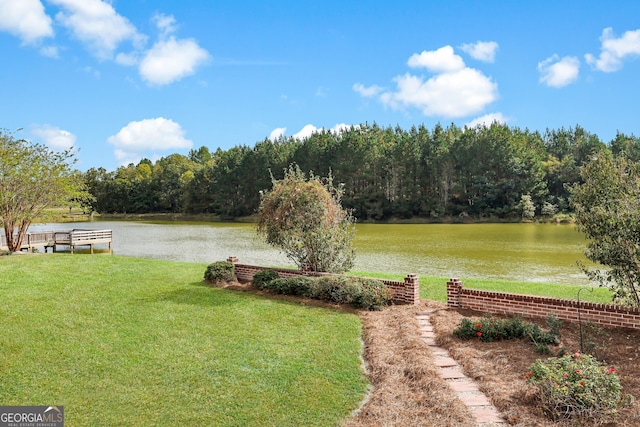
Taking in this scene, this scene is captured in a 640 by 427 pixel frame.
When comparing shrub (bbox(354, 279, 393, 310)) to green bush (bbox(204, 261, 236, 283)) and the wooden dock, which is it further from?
the wooden dock

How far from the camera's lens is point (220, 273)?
1320 cm

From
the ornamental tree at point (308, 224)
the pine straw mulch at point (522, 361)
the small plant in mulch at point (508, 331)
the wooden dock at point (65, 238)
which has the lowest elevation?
the pine straw mulch at point (522, 361)

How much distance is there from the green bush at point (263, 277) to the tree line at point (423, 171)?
5131 centimetres

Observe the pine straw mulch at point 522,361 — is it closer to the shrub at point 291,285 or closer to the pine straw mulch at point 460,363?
the pine straw mulch at point 460,363

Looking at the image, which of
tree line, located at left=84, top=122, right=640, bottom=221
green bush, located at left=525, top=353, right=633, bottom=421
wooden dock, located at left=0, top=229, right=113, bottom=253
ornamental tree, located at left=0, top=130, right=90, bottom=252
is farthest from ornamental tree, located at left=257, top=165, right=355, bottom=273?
tree line, located at left=84, top=122, right=640, bottom=221

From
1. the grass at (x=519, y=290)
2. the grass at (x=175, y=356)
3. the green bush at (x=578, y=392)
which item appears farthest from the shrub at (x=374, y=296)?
the green bush at (x=578, y=392)

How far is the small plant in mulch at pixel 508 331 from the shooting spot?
740cm

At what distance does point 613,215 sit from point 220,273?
9747 millimetres

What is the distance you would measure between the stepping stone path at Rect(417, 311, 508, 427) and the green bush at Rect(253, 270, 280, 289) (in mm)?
5336

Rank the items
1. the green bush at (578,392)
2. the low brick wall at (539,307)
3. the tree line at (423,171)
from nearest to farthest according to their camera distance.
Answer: the green bush at (578,392) → the low brick wall at (539,307) → the tree line at (423,171)

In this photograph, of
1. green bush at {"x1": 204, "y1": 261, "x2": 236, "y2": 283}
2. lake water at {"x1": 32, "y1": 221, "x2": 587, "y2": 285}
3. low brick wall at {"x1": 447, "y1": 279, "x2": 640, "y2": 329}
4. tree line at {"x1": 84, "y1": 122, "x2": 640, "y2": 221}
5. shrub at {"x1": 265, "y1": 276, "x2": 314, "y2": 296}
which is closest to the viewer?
low brick wall at {"x1": 447, "y1": 279, "x2": 640, "y2": 329}

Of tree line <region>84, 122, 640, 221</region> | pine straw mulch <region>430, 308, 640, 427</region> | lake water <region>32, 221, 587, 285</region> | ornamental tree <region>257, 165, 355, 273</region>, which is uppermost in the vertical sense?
tree line <region>84, 122, 640, 221</region>

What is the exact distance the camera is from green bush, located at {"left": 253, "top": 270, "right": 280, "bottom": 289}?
12.3 meters

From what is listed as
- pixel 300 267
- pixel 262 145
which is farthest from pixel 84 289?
pixel 262 145
